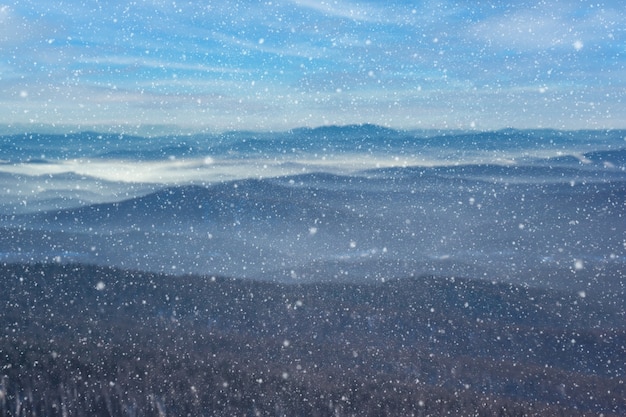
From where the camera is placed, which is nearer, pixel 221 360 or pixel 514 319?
pixel 221 360

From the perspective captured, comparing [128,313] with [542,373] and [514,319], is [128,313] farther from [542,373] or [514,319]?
[514,319]

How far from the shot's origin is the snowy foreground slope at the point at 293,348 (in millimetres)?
39219

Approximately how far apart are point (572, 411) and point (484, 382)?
7630mm

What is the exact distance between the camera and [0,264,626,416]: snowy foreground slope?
39219 mm

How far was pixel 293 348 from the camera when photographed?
184ft

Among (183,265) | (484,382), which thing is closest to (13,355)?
(484,382)

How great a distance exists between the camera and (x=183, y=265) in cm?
14625

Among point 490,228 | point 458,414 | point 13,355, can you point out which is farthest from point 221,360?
point 490,228

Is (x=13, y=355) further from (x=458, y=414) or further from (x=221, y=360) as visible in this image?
(x=458, y=414)

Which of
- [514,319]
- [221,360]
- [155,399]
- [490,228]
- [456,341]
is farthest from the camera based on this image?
[490,228]

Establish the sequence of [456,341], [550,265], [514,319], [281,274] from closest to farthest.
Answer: [456,341]
[514,319]
[281,274]
[550,265]

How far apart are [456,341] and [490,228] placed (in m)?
139

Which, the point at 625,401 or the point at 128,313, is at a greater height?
the point at 128,313

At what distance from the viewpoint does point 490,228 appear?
653 feet
